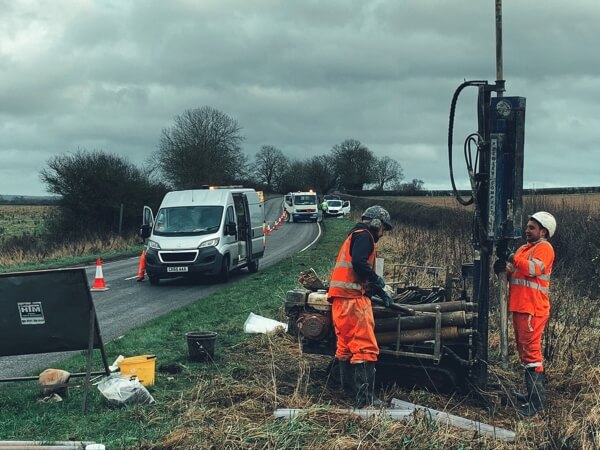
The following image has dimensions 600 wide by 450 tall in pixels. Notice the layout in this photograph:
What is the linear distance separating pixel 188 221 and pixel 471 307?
1227 centimetres

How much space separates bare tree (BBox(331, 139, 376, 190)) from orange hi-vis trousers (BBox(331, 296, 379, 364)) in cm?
9544

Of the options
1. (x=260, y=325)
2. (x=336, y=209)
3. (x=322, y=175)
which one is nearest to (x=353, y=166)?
(x=322, y=175)

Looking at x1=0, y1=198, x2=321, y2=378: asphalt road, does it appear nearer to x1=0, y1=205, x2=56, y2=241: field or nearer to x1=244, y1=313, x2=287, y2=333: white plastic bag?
x1=244, y1=313, x2=287, y2=333: white plastic bag

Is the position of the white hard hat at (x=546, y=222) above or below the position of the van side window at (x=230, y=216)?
above

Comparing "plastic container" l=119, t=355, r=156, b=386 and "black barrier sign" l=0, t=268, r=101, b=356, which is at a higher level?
"black barrier sign" l=0, t=268, r=101, b=356

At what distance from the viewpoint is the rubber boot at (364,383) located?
23.3 feet

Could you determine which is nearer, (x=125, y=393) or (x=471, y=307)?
(x=125, y=393)

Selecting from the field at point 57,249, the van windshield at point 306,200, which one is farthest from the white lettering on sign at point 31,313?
the van windshield at point 306,200

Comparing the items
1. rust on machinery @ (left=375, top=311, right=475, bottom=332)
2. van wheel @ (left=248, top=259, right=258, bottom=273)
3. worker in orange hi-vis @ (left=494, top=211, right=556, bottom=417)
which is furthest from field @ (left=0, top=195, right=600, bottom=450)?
van wheel @ (left=248, top=259, right=258, bottom=273)

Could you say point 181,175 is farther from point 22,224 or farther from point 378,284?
point 378,284

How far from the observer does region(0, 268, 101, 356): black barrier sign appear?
7223 mm

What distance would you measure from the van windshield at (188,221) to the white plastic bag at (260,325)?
769cm

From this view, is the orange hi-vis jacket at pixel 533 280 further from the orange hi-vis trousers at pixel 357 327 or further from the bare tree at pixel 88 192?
the bare tree at pixel 88 192

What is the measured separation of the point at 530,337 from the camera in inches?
284
